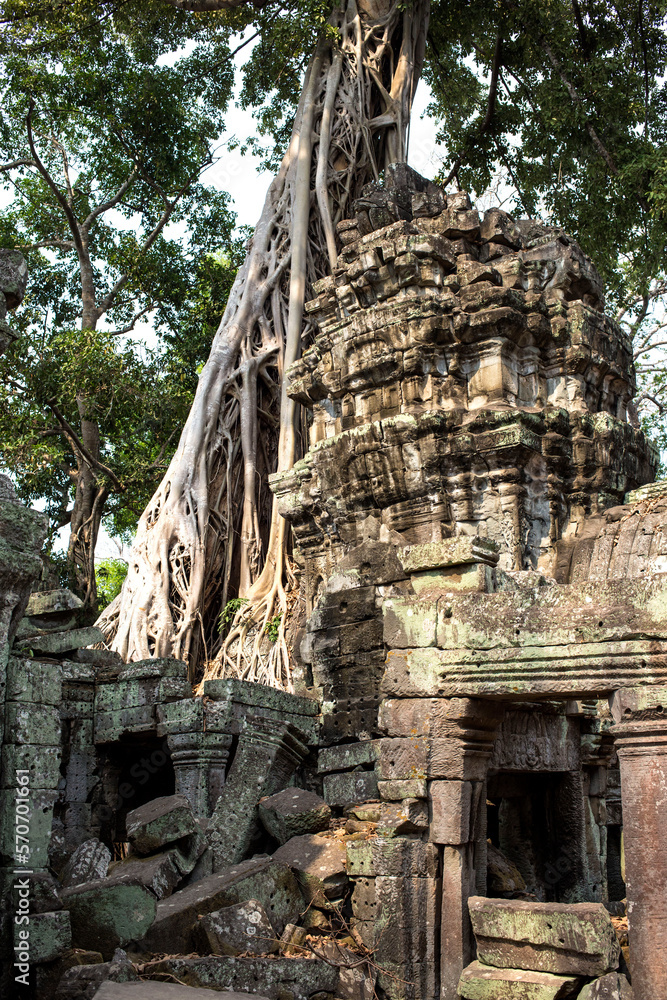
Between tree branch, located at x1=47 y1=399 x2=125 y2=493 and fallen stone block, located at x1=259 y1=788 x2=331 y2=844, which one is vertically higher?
tree branch, located at x1=47 y1=399 x2=125 y2=493

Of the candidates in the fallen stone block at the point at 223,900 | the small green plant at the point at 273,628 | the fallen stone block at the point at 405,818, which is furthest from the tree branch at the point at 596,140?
the fallen stone block at the point at 223,900

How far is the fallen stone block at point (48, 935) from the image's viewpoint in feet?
14.9

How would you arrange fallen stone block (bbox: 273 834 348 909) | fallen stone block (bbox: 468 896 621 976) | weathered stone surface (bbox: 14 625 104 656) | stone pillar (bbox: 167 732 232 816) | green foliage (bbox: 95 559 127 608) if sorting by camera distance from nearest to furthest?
1. fallen stone block (bbox: 468 896 621 976)
2. fallen stone block (bbox: 273 834 348 909)
3. weathered stone surface (bbox: 14 625 104 656)
4. stone pillar (bbox: 167 732 232 816)
5. green foliage (bbox: 95 559 127 608)

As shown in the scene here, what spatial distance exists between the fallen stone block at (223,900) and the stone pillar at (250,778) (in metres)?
0.81

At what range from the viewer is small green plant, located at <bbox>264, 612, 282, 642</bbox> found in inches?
413

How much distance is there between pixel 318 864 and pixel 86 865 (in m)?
1.58

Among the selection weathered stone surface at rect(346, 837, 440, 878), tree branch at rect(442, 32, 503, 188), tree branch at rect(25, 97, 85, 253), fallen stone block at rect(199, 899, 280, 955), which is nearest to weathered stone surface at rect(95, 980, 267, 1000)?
fallen stone block at rect(199, 899, 280, 955)

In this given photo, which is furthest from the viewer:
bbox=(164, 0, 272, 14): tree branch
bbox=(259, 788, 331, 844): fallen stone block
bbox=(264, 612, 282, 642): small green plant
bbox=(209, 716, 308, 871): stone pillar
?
bbox=(164, 0, 272, 14): tree branch

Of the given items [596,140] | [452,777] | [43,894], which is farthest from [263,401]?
[43,894]

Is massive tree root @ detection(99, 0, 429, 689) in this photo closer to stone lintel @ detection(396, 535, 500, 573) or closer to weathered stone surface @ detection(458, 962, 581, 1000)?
stone lintel @ detection(396, 535, 500, 573)

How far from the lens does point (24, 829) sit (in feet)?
15.3

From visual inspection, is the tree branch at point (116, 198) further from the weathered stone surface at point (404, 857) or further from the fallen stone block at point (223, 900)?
the weathered stone surface at point (404, 857)

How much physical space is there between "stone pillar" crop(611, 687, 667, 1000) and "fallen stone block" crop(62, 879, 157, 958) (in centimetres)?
249

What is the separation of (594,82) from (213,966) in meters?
10.6
